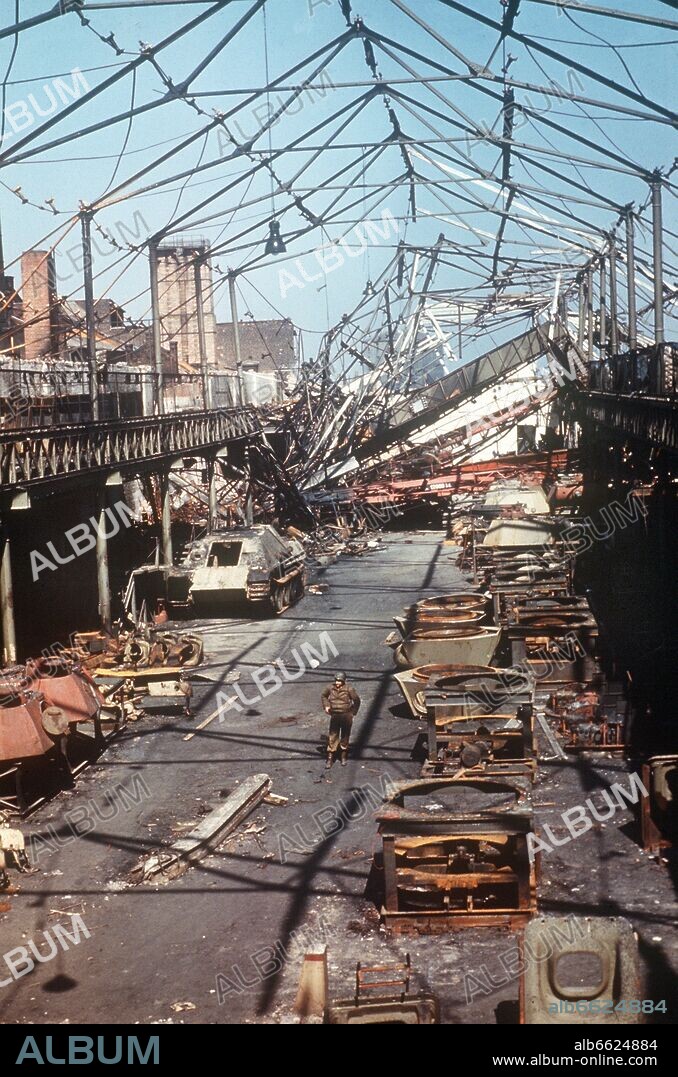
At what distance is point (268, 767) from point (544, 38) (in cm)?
1032

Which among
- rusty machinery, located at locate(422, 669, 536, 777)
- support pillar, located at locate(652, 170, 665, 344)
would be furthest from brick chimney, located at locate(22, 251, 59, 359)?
rusty machinery, located at locate(422, 669, 536, 777)

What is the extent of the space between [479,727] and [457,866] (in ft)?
11.4

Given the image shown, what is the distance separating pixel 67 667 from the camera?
514 inches

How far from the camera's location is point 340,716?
1272 centimetres

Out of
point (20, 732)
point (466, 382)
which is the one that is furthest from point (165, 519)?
point (466, 382)

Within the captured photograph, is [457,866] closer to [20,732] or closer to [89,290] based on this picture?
[20,732]

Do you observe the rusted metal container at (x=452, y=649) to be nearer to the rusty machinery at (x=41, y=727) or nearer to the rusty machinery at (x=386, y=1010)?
the rusty machinery at (x=41, y=727)

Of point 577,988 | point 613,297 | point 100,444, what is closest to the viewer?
point 577,988

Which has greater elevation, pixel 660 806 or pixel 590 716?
pixel 660 806

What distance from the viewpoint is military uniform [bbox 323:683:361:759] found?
12.6 meters

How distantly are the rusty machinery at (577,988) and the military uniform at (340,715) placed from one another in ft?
20.8

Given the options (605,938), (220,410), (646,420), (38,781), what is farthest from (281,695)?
(220,410)

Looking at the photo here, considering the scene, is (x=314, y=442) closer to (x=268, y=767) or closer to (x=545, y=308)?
(x=545, y=308)

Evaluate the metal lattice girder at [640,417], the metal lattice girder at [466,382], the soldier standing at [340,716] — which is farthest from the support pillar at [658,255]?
the metal lattice girder at [466,382]
